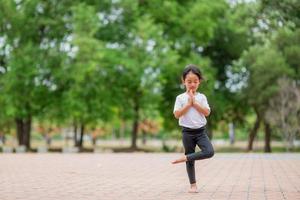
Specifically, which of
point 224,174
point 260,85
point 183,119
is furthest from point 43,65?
point 183,119

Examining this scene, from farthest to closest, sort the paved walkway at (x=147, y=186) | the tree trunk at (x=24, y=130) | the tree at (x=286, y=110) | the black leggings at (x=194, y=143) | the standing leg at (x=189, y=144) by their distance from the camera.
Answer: the tree trunk at (x=24, y=130) → the tree at (x=286, y=110) → the standing leg at (x=189, y=144) → the black leggings at (x=194, y=143) → the paved walkway at (x=147, y=186)

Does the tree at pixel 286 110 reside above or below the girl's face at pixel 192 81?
above

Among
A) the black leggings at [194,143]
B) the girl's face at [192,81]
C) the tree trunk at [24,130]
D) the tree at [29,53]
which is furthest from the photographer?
the tree trunk at [24,130]

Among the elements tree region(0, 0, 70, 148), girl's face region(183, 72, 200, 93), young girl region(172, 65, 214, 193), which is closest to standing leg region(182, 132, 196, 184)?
young girl region(172, 65, 214, 193)

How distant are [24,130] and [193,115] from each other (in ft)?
105

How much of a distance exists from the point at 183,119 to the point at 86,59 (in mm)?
25161

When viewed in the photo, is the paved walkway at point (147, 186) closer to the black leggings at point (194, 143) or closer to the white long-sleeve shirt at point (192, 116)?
the black leggings at point (194, 143)

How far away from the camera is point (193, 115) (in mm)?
8617

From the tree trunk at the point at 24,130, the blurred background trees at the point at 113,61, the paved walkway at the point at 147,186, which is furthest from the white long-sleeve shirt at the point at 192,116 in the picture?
the tree trunk at the point at 24,130

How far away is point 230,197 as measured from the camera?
8.20 meters

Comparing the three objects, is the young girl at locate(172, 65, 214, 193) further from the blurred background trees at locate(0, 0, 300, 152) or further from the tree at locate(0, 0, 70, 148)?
the tree at locate(0, 0, 70, 148)

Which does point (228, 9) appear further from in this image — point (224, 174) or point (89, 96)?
point (224, 174)

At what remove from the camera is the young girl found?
8.50m

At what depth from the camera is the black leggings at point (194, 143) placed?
8.48 meters
